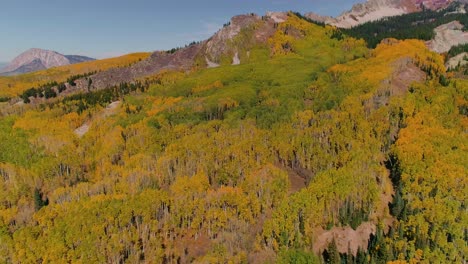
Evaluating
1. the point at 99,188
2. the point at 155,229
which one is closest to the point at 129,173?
the point at 99,188

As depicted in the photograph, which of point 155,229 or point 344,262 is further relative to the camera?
point 155,229

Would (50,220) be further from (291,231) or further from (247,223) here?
(291,231)

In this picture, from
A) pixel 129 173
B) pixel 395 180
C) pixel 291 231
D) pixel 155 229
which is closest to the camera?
pixel 291 231

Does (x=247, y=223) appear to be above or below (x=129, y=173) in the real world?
below

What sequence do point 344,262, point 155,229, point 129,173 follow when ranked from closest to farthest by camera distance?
1. point 344,262
2. point 155,229
3. point 129,173

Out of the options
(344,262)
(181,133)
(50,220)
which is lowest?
(344,262)

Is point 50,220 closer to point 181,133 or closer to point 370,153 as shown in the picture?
point 181,133

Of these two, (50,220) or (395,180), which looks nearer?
(50,220)

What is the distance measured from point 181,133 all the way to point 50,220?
8794 cm

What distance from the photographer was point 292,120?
644 feet

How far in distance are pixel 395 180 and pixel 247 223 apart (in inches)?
2504

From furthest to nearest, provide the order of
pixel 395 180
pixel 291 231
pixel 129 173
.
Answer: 1. pixel 129 173
2. pixel 395 180
3. pixel 291 231

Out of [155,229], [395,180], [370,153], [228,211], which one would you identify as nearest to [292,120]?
[370,153]

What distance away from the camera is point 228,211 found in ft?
426
